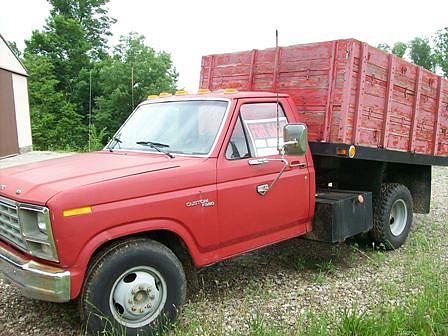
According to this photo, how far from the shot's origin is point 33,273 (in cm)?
325

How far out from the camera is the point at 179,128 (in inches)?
172

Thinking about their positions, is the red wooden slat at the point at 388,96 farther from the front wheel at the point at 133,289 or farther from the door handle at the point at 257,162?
the front wheel at the point at 133,289

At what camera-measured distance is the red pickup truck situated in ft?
10.8

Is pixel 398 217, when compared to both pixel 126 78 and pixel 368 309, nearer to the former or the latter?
pixel 368 309

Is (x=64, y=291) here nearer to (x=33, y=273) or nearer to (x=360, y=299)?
(x=33, y=273)

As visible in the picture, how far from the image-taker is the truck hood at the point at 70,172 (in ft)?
10.8

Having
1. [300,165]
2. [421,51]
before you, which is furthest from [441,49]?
[300,165]

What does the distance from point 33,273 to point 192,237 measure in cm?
125

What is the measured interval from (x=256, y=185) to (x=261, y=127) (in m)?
0.62

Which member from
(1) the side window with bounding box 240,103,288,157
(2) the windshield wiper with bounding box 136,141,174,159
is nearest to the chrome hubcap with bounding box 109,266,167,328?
(2) the windshield wiper with bounding box 136,141,174,159

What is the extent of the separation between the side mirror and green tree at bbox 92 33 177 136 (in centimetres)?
3200

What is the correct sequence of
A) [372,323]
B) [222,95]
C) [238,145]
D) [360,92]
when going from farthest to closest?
[360,92] < [222,95] < [238,145] < [372,323]

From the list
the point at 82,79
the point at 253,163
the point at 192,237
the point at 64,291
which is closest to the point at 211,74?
the point at 253,163

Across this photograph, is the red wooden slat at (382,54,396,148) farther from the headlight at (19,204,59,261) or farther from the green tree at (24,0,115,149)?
the green tree at (24,0,115,149)
